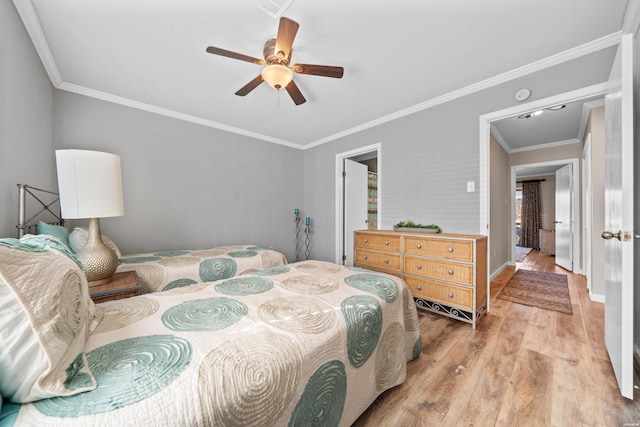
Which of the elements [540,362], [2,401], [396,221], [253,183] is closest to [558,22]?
[396,221]

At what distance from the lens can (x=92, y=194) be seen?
148 cm

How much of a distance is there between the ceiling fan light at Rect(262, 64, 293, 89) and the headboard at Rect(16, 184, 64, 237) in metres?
1.80

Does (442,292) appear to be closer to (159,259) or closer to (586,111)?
(159,259)

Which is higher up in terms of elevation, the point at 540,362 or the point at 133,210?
the point at 133,210

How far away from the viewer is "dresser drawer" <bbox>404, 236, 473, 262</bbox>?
7.33 feet

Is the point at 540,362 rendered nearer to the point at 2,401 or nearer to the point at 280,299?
the point at 280,299

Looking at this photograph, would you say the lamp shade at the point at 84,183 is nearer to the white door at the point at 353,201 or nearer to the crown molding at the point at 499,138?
the white door at the point at 353,201

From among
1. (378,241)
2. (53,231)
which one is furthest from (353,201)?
(53,231)

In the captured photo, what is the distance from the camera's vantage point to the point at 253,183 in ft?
13.1

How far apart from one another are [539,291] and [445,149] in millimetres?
2317

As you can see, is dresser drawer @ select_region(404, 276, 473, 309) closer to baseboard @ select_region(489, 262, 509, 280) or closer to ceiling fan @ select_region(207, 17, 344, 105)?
baseboard @ select_region(489, 262, 509, 280)

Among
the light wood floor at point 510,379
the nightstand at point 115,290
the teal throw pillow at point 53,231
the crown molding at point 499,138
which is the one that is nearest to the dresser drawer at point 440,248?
the light wood floor at point 510,379

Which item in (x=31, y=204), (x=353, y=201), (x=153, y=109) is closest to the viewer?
(x=31, y=204)

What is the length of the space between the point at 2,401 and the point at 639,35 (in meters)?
3.31
